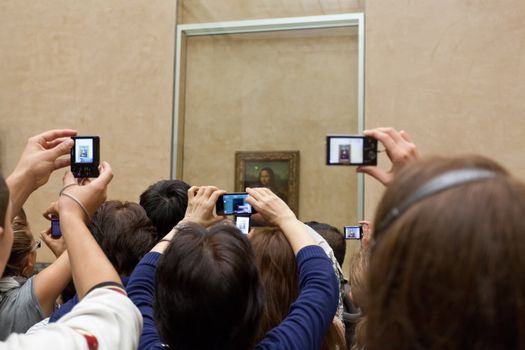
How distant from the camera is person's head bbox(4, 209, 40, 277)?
2795 millimetres

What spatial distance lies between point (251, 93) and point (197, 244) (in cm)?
737

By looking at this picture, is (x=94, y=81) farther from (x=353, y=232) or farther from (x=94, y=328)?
(x=94, y=328)

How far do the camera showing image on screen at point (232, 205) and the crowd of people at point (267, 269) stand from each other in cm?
26

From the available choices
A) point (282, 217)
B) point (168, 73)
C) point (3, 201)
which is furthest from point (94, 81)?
point (3, 201)

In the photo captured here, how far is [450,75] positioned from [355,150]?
6452mm

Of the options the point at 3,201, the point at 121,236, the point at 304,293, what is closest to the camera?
the point at 3,201

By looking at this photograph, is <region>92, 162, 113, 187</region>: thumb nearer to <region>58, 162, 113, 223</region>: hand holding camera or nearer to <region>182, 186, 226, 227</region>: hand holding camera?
<region>58, 162, 113, 223</region>: hand holding camera

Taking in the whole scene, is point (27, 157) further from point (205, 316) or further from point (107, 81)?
point (107, 81)

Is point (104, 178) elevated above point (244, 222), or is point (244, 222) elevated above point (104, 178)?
point (104, 178)

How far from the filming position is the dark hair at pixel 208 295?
4.86 ft

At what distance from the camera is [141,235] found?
A: 97.5 inches

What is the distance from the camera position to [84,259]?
1.47 meters

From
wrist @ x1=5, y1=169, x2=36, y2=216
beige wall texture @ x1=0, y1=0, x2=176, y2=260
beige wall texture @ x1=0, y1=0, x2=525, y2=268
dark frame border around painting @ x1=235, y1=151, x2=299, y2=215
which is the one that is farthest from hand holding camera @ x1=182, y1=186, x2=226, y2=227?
beige wall texture @ x1=0, y1=0, x2=176, y2=260

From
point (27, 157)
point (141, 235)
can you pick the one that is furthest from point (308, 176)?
point (27, 157)
